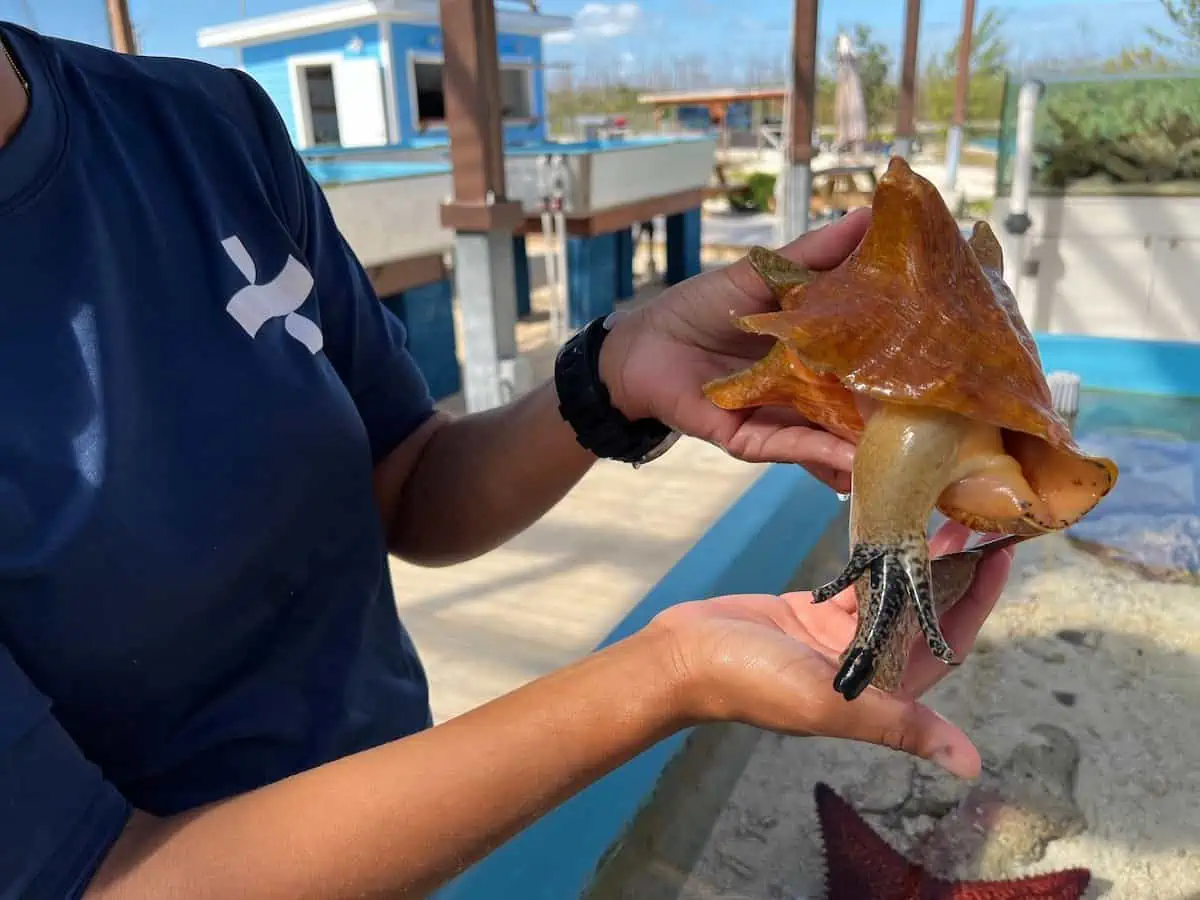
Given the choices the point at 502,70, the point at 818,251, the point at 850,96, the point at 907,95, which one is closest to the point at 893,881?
the point at 818,251

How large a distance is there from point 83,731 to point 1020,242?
598 centimetres

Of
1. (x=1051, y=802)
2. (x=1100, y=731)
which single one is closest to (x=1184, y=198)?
(x=1100, y=731)

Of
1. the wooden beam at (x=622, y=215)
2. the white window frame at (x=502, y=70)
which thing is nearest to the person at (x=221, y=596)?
the wooden beam at (x=622, y=215)

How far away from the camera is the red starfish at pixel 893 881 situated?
176 centimetres

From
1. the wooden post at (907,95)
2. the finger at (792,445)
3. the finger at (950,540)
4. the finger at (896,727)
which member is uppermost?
the wooden post at (907,95)

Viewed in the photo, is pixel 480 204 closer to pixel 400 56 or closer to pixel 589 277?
pixel 589 277

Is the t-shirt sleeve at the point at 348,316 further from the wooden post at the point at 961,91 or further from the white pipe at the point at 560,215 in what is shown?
the wooden post at the point at 961,91

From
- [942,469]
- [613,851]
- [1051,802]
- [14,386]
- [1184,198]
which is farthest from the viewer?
[1184,198]

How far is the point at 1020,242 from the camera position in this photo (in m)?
5.87

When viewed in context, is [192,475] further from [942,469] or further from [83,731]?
[942,469]

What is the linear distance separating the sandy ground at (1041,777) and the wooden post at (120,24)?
15.3 feet

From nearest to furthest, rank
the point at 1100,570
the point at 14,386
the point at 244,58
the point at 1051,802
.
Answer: the point at 14,386 → the point at 1051,802 → the point at 1100,570 → the point at 244,58

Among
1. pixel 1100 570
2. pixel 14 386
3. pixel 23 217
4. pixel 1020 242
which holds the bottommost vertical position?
pixel 1100 570

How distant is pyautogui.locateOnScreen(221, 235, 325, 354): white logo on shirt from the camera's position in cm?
110
